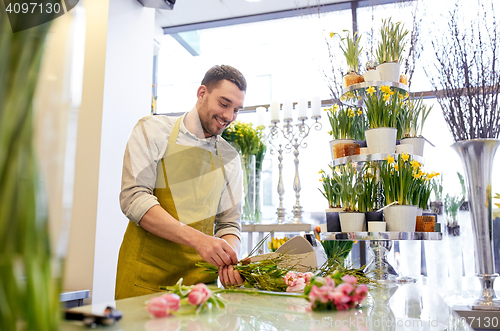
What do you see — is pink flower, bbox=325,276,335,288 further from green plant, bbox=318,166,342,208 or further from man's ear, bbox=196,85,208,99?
man's ear, bbox=196,85,208,99

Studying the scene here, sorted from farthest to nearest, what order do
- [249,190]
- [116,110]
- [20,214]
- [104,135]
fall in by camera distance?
[249,190] < [116,110] < [104,135] < [20,214]

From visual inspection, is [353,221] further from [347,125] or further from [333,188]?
[347,125]

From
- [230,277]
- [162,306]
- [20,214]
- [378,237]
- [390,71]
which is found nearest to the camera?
[20,214]

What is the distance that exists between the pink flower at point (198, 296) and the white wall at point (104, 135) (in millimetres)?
1478

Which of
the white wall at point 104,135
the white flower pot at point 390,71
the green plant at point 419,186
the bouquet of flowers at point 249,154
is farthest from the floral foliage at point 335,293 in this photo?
the bouquet of flowers at point 249,154

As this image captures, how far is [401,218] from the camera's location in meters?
1.46

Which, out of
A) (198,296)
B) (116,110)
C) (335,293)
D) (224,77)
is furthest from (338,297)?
(116,110)

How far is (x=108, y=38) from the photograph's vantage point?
7.14 feet

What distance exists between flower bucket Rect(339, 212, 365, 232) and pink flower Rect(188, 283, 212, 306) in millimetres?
1017

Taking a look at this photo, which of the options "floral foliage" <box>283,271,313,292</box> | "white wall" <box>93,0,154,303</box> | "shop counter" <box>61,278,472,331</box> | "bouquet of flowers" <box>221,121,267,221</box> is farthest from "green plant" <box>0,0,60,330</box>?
"bouquet of flowers" <box>221,121,267,221</box>

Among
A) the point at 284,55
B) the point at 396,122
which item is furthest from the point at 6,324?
the point at 284,55

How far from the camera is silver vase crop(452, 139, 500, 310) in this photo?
1.70 meters

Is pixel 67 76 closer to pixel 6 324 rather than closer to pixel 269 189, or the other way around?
pixel 6 324

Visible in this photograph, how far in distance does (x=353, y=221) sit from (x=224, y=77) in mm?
773
